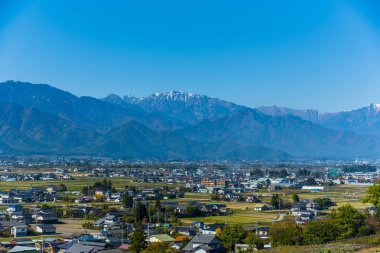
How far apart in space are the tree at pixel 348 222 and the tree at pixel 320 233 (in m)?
0.23

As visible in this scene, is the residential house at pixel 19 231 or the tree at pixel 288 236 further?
the residential house at pixel 19 231

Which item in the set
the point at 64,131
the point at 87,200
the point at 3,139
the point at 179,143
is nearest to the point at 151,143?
the point at 179,143

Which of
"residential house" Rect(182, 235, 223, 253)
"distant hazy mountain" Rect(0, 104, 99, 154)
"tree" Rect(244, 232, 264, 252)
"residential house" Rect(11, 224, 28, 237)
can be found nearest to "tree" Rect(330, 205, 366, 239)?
"tree" Rect(244, 232, 264, 252)

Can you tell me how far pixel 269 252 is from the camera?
1599 cm

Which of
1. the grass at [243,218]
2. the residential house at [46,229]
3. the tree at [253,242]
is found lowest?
the grass at [243,218]

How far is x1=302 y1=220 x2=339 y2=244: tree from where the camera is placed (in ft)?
61.8

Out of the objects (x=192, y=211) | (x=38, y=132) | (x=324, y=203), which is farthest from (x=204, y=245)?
(x=38, y=132)

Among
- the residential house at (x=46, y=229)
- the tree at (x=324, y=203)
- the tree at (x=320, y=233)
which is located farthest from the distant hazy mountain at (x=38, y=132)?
the tree at (x=320, y=233)

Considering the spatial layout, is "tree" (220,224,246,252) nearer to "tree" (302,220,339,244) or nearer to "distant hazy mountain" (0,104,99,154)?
"tree" (302,220,339,244)

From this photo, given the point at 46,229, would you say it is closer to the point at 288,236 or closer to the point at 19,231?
the point at 19,231

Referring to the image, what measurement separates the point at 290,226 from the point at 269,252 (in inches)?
173

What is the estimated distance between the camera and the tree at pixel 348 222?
19617 millimetres

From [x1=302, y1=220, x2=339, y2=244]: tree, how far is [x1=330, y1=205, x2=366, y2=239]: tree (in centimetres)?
23

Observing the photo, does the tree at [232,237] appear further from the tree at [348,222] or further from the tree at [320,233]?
the tree at [348,222]
